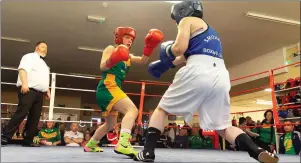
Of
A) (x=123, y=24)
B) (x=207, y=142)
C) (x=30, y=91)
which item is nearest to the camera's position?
(x=30, y=91)

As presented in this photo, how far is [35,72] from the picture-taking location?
271 cm

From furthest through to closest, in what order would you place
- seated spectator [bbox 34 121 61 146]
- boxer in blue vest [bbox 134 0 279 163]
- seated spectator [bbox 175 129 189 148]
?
seated spectator [bbox 175 129 189 148]
seated spectator [bbox 34 121 61 146]
boxer in blue vest [bbox 134 0 279 163]

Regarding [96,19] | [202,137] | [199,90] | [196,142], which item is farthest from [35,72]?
[202,137]

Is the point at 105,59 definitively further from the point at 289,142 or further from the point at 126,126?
the point at 289,142

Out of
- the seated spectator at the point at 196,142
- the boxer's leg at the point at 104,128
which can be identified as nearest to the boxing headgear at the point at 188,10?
the boxer's leg at the point at 104,128

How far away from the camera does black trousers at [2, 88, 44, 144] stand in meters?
2.54

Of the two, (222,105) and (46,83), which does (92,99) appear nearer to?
(46,83)

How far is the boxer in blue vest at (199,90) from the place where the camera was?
139 centimetres

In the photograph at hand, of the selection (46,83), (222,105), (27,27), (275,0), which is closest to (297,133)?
(275,0)

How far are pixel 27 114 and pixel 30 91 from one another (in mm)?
217

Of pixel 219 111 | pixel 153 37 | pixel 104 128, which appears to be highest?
pixel 153 37

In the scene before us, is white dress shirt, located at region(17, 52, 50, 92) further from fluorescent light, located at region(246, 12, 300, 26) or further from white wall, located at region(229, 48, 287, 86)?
white wall, located at region(229, 48, 287, 86)

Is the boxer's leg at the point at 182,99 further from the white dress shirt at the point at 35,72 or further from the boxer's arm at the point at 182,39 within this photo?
the white dress shirt at the point at 35,72

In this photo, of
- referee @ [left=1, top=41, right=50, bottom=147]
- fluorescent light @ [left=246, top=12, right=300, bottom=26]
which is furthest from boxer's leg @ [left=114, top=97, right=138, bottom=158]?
fluorescent light @ [left=246, top=12, right=300, bottom=26]
